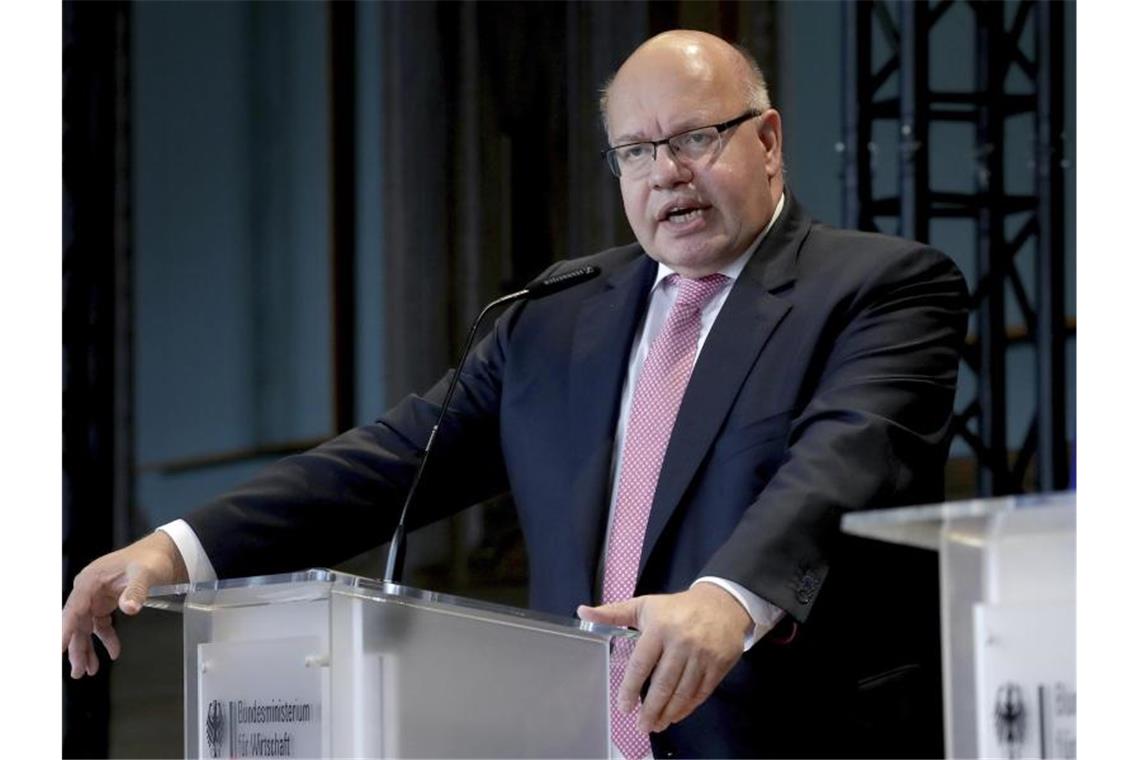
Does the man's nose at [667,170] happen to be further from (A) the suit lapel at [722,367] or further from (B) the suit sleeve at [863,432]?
(B) the suit sleeve at [863,432]

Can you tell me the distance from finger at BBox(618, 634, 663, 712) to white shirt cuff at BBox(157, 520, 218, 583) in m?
0.72

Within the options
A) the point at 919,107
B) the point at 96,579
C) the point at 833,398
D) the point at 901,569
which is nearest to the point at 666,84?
the point at 833,398

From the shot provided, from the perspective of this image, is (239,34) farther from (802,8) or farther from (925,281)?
(925,281)

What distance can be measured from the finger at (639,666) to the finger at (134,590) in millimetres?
564

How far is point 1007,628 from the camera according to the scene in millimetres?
1163

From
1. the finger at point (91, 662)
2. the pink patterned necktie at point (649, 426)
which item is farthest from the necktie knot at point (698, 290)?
the finger at point (91, 662)

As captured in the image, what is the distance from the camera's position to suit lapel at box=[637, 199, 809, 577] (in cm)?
224

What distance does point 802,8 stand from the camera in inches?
163

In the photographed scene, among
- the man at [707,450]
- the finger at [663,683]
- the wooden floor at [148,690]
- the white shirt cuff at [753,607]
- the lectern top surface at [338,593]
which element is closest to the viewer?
the lectern top surface at [338,593]

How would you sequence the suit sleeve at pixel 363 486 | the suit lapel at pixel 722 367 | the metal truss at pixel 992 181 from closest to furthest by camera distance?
the suit lapel at pixel 722 367 < the suit sleeve at pixel 363 486 < the metal truss at pixel 992 181

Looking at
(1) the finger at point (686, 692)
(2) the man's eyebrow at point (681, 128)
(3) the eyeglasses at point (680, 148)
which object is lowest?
(1) the finger at point (686, 692)

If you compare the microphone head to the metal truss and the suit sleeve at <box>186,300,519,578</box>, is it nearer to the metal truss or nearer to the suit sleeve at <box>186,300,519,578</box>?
the suit sleeve at <box>186,300,519,578</box>

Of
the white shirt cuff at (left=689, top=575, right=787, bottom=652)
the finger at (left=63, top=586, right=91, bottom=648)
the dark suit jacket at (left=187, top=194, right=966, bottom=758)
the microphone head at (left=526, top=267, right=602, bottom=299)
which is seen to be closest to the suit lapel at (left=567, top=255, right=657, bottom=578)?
the dark suit jacket at (left=187, top=194, right=966, bottom=758)

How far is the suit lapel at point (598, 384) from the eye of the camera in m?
2.30
